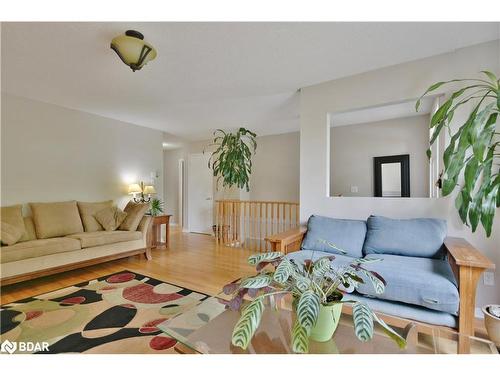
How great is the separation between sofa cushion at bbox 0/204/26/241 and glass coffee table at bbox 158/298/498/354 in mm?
2851

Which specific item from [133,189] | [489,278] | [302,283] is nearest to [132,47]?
[302,283]

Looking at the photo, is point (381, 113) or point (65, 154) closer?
point (65, 154)

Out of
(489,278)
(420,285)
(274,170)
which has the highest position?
(274,170)

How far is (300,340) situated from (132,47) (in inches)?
90.1

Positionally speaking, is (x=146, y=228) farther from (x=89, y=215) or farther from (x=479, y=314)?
(x=479, y=314)

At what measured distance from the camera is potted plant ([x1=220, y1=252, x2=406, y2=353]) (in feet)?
2.84

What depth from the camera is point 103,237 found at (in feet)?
10.4

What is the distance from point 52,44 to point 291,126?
3855 mm

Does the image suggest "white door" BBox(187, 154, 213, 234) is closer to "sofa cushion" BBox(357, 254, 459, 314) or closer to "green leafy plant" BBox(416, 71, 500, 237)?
"sofa cushion" BBox(357, 254, 459, 314)

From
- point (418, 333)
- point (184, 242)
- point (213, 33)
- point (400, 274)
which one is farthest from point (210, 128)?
point (418, 333)

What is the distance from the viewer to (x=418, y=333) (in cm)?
112

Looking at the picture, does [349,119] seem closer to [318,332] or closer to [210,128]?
[210,128]

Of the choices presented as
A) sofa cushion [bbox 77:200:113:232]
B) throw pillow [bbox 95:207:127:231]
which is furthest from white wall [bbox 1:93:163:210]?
throw pillow [bbox 95:207:127:231]

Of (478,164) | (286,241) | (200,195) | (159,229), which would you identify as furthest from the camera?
(200,195)
